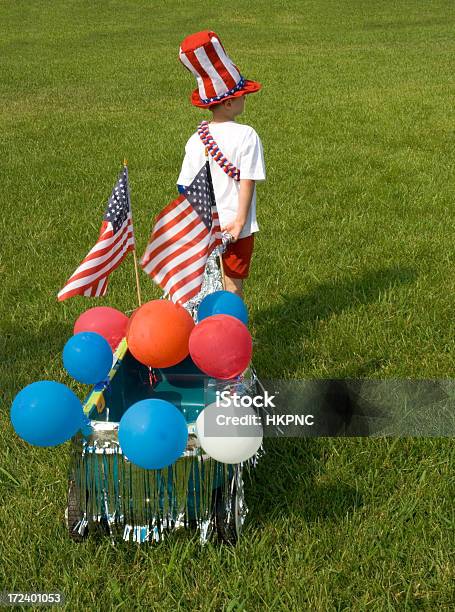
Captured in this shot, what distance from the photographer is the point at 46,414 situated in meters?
2.59

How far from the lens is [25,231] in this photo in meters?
6.71

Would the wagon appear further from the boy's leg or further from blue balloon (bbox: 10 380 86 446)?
the boy's leg

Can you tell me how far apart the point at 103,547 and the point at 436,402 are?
1905 millimetres

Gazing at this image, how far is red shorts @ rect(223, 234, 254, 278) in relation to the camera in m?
4.38

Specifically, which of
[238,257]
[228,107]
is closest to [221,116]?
[228,107]

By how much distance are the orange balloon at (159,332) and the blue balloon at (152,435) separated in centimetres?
54

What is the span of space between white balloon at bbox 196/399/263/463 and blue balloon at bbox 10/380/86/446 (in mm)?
459

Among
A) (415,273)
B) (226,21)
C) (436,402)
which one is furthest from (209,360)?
(226,21)

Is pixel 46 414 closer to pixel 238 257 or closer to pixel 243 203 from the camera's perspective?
pixel 243 203

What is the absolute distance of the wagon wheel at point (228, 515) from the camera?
2867 millimetres

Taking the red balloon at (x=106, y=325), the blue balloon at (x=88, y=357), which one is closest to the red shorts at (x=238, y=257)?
the red balloon at (x=106, y=325)

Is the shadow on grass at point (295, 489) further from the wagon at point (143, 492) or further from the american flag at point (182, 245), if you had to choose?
the american flag at point (182, 245)

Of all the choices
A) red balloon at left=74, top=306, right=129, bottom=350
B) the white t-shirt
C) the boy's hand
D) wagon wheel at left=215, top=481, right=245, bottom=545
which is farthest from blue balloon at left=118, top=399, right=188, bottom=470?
the white t-shirt

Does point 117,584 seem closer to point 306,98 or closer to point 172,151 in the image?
point 172,151
